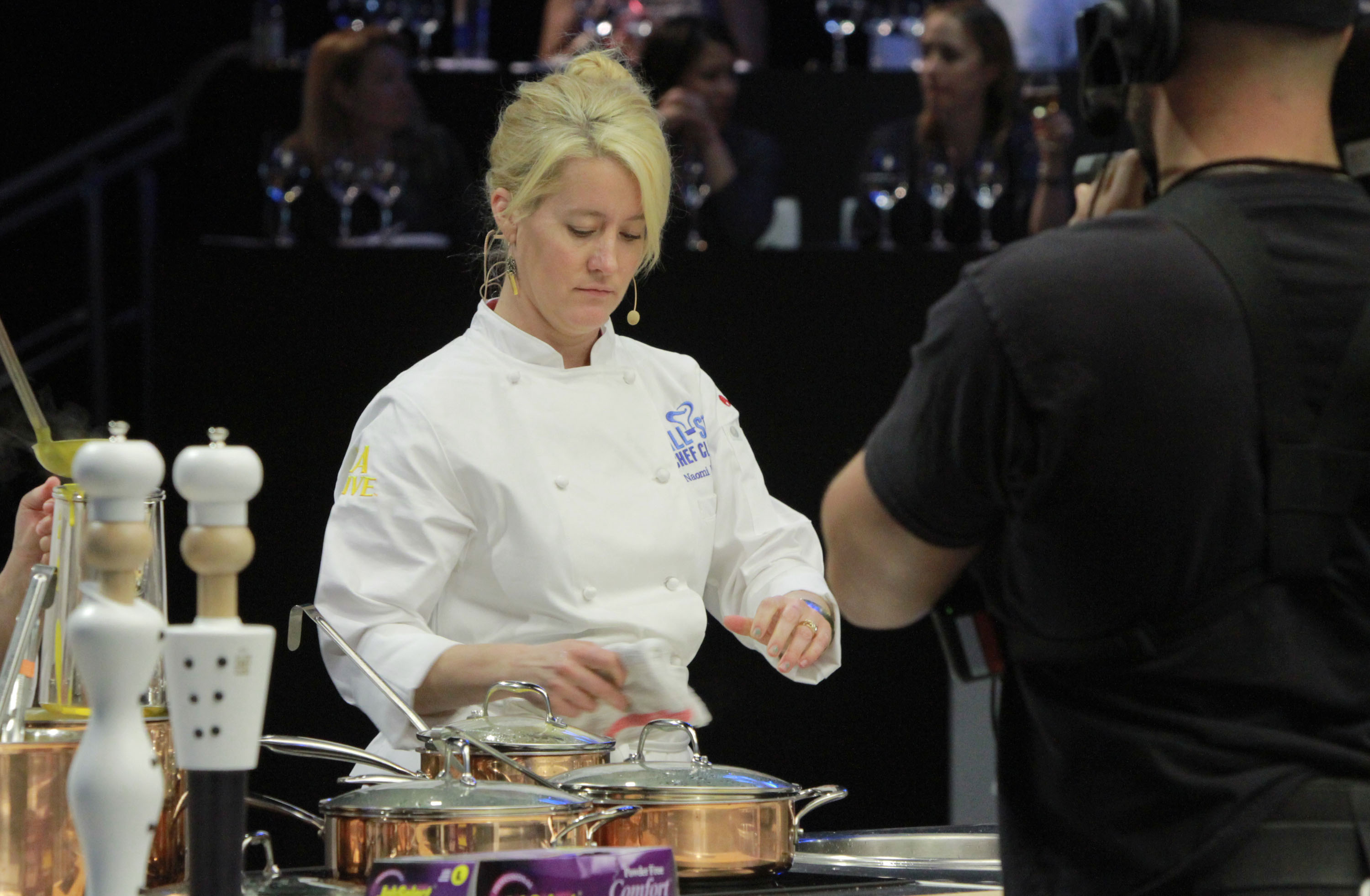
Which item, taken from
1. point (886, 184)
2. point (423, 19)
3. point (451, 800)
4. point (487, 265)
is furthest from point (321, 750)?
point (423, 19)

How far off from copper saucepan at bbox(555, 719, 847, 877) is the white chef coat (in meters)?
0.40

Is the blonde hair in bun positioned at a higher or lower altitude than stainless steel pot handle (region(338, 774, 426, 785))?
higher

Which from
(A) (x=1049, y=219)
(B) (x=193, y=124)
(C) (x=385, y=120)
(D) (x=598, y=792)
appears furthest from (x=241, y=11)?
(D) (x=598, y=792)

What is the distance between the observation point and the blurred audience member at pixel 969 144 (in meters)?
3.59

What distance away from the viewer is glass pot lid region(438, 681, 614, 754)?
55.4 inches

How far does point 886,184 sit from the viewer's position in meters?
3.64

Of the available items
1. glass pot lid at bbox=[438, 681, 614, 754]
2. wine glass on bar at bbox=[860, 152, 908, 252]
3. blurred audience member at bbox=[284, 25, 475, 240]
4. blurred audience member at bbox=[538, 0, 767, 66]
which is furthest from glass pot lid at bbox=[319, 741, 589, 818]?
blurred audience member at bbox=[538, 0, 767, 66]

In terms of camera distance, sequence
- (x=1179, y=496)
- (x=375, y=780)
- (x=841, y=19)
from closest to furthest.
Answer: (x=1179, y=496) → (x=375, y=780) → (x=841, y=19)

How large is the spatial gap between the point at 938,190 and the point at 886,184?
0.11 meters

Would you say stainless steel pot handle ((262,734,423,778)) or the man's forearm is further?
stainless steel pot handle ((262,734,423,778))

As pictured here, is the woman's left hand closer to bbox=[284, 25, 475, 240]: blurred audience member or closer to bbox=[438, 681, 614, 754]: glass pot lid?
bbox=[438, 681, 614, 754]: glass pot lid

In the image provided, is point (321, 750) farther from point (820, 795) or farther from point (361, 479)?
point (361, 479)

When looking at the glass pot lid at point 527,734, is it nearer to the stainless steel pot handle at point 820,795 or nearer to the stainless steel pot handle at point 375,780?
the stainless steel pot handle at point 375,780

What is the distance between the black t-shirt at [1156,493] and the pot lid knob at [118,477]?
45cm
